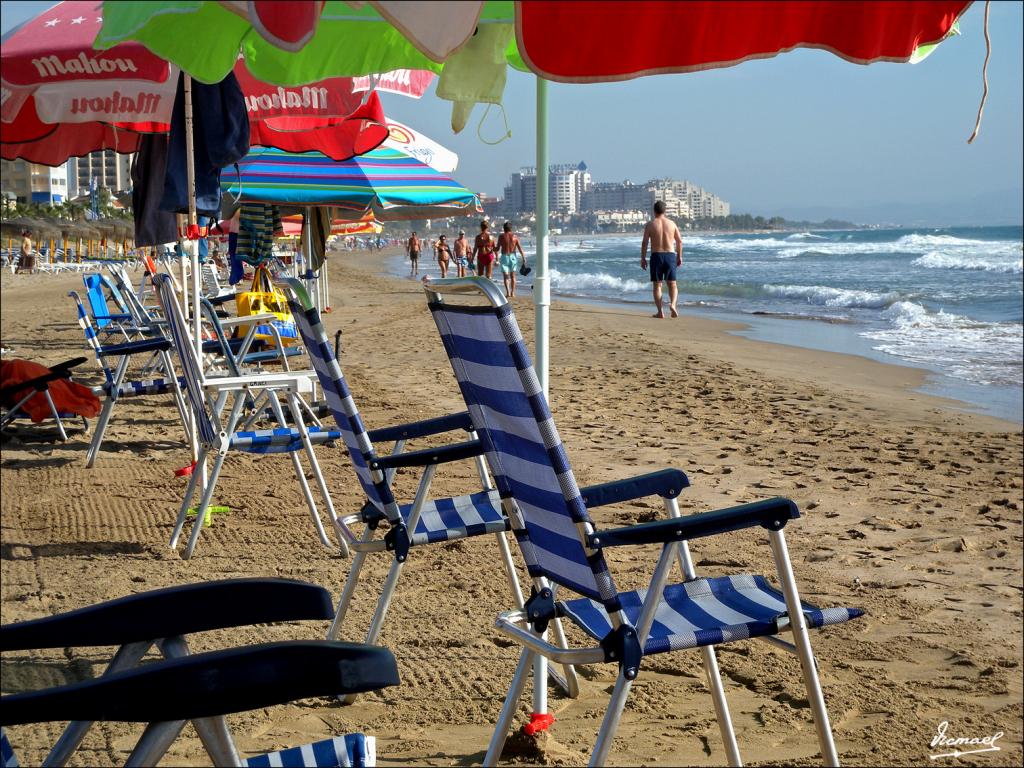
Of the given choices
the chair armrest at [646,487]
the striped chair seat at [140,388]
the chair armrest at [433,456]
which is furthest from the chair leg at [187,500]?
the chair armrest at [646,487]

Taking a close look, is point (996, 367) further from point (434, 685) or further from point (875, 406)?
point (434, 685)

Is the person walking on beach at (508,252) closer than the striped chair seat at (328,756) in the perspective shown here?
No

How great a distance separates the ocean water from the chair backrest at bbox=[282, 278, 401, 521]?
23.5 ft

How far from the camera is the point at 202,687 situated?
53.1 inches

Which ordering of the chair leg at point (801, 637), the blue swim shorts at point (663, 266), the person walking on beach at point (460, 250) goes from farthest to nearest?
1. the person walking on beach at point (460, 250)
2. the blue swim shorts at point (663, 266)
3. the chair leg at point (801, 637)

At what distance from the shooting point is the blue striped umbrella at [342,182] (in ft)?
25.8

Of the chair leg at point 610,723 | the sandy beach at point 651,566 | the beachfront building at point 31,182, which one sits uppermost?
the beachfront building at point 31,182

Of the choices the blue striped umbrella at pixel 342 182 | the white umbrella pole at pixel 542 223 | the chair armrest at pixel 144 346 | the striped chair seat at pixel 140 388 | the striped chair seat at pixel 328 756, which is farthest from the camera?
the blue striped umbrella at pixel 342 182

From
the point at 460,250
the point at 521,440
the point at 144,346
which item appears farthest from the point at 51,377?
the point at 460,250

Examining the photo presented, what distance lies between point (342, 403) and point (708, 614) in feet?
3.69

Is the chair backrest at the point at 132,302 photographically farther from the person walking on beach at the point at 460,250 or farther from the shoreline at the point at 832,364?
the person walking on beach at the point at 460,250

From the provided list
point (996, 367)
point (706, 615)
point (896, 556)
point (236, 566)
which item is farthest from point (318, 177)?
point (996, 367)

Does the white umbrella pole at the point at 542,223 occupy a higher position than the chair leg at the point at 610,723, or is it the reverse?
the white umbrella pole at the point at 542,223

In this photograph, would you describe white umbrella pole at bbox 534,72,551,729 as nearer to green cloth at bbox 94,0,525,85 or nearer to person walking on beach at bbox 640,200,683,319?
green cloth at bbox 94,0,525,85
